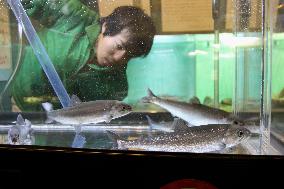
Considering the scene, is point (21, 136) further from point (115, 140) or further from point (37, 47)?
point (37, 47)

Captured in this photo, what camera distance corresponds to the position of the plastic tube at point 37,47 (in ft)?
5.95

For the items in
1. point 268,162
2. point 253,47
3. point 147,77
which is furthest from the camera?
point 147,77

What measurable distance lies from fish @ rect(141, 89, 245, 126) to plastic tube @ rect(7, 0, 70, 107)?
1.98 feet

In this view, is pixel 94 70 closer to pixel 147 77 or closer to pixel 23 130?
pixel 147 77

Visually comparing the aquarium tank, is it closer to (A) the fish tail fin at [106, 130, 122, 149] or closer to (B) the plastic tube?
(B) the plastic tube

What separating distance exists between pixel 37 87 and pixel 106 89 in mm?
380

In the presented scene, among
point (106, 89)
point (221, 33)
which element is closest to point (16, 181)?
point (106, 89)

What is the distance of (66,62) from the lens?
6.29ft

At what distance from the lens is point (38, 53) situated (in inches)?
72.4

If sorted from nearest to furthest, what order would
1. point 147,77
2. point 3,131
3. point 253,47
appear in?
point 3,131
point 253,47
point 147,77

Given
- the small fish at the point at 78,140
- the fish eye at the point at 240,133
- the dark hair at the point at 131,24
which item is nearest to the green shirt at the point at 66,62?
the dark hair at the point at 131,24

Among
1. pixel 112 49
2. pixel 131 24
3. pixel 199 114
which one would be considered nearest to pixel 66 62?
pixel 112 49

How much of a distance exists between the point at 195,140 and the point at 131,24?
2.50 feet

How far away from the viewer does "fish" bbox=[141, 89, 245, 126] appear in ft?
4.25
